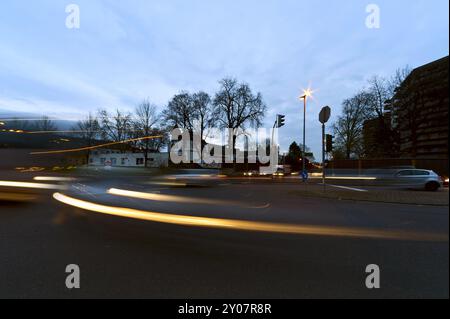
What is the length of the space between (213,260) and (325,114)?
10125 mm

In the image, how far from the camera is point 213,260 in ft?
10.7

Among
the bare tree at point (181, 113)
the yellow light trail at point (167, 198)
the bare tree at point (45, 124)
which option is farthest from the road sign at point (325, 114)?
the bare tree at point (181, 113)

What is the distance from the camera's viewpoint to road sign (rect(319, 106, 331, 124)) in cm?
1148

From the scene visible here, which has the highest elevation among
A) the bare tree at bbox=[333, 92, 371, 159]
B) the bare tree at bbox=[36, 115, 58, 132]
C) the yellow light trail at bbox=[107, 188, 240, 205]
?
the bare tree at bbox=[333, 92, 371, 159]

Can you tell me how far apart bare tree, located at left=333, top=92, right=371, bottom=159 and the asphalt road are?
1741 inches

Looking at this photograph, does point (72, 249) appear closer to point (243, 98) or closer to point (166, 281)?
point (166, 281)

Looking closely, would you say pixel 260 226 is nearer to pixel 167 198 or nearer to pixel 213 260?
pixel 213 260

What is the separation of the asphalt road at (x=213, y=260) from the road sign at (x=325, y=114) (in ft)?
28.4

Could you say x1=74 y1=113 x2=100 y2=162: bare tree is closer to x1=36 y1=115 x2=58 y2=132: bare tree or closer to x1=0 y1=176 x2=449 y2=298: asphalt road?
x1=36 y1=115 x2=58 y2=132: bare tree

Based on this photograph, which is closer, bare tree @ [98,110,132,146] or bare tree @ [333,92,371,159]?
bare tree @ [98,110,132,146]

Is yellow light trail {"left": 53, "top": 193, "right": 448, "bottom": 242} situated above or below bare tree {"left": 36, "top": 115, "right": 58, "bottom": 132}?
below

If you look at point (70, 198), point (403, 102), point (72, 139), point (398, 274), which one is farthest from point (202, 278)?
point (403, 102)

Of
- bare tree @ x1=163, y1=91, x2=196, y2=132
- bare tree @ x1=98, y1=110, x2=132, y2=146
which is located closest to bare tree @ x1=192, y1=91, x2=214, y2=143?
bare tree @ x1=163, y1=91, x2=196, y2=132

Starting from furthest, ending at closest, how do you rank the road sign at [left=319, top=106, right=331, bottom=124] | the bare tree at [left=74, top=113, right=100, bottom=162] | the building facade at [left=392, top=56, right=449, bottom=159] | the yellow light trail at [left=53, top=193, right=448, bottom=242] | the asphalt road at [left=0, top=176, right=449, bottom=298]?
the road sign at [left=319, top=106, right=331, bottom=124] → the bare tree at [left=74, top=113, right=100, bottom=162] → the yellow light trail at [left=53, top=193, right=448, bottom=242] → the asphalt road at [left=0, top=176, right=449, bottom=298] → the building facade at [left=392, top=56, right=449, bottom=159]
